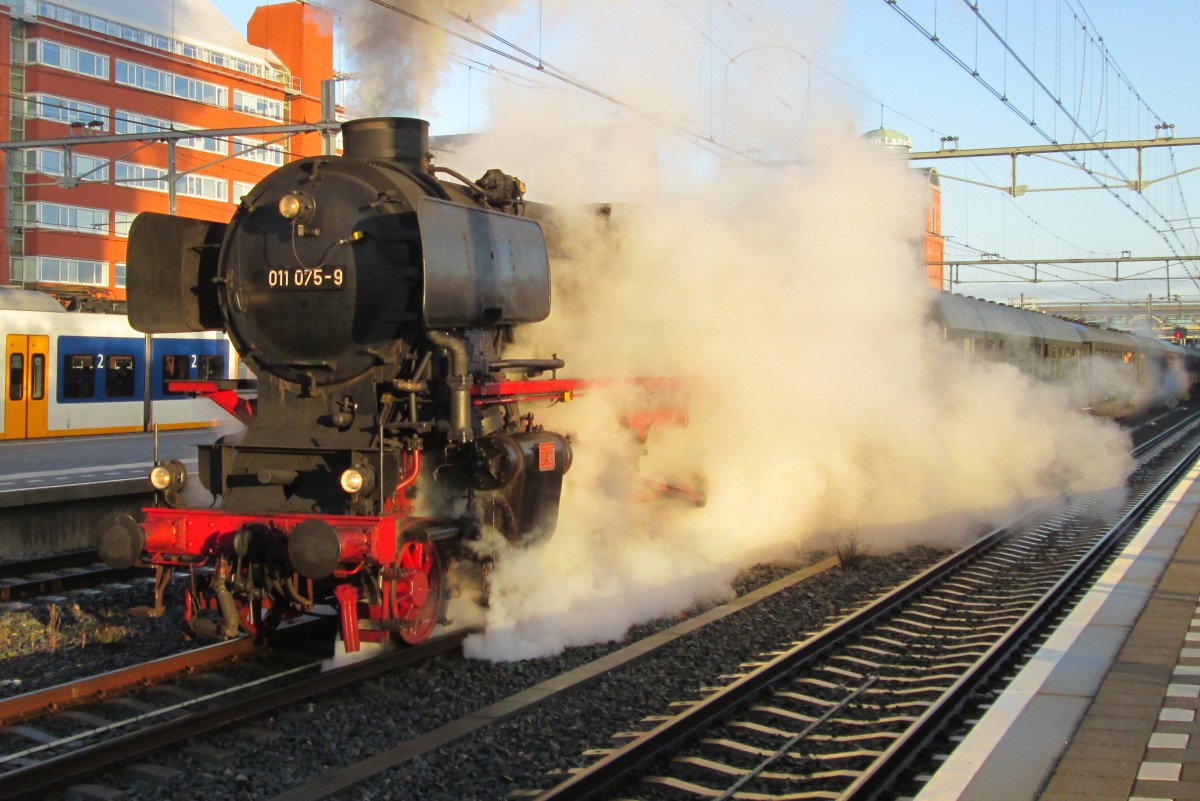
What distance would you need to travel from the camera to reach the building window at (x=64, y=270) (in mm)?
33469

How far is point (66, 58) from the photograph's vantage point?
33656 millimetres

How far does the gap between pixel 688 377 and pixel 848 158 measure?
2.99 meters

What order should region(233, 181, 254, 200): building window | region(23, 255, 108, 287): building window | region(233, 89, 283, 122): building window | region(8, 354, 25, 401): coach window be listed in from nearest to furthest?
region(8, 354, 25, 401): coach window < region(23, 255, 108, 287): building window < region(233, 181, 254, 200): building window < region(233, 89, 283, 122): building window

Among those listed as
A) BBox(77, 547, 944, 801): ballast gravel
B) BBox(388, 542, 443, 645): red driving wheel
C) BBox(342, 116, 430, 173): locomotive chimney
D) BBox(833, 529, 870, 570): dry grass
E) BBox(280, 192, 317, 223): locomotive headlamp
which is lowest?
BBox(77, 547, 944, 801): ballast gravel

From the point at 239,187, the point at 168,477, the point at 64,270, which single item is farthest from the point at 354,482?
the point at 239,187

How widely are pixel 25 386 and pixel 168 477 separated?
1386 centimetres

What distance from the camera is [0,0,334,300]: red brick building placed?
108ft

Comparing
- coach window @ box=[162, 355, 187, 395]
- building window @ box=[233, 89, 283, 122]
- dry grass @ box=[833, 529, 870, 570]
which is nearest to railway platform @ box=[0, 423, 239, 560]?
coach window @ box=[162, 355, 187, 395]

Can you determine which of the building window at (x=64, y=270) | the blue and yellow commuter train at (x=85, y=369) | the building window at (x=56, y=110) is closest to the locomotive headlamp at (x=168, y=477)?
the blue and yellow commuter train at (x=85, y=369)

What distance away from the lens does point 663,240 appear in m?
8.54

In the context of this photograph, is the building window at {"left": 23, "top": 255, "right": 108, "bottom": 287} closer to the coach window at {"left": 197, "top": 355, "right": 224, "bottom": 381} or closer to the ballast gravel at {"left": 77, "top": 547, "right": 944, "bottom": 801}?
the coach window at {"left": 197, "top": 355, "right": 224, "bottom": 381}

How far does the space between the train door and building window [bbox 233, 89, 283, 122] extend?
2327cm

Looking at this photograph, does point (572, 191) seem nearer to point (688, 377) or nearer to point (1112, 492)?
point (688, 377)

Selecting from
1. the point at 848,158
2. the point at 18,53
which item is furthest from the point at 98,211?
the point at 848,158
